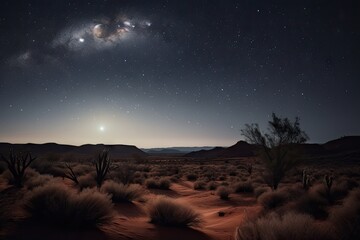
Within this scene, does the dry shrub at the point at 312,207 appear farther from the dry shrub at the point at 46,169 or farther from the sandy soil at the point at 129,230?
the dry shrub at the point at 46,169

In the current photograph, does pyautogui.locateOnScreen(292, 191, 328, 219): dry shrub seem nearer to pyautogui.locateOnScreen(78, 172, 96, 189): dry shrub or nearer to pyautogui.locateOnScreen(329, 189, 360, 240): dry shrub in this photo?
pyautogui.locateOnScreen(329, 189, 360, 240): dry shrub

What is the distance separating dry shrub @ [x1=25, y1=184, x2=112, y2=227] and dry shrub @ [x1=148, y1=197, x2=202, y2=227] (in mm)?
1450

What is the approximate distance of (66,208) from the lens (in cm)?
629

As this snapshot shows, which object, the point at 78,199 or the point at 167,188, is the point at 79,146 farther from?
the point at 78,199

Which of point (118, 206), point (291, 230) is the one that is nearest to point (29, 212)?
point (118, 206)

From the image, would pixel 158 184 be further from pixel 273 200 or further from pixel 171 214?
pixel 171 214

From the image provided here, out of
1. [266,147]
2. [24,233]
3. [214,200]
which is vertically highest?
[266,147]

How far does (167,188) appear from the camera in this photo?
19.8 metres

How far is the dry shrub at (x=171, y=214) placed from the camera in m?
7.65

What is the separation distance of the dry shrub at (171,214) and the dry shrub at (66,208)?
145 cm

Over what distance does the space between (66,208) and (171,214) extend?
287 centimetres

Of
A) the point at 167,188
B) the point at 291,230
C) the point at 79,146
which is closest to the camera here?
the point at 291,230

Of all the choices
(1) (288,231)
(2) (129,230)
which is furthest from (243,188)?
(1) (288,231)

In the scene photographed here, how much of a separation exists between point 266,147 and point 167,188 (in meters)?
7.48
